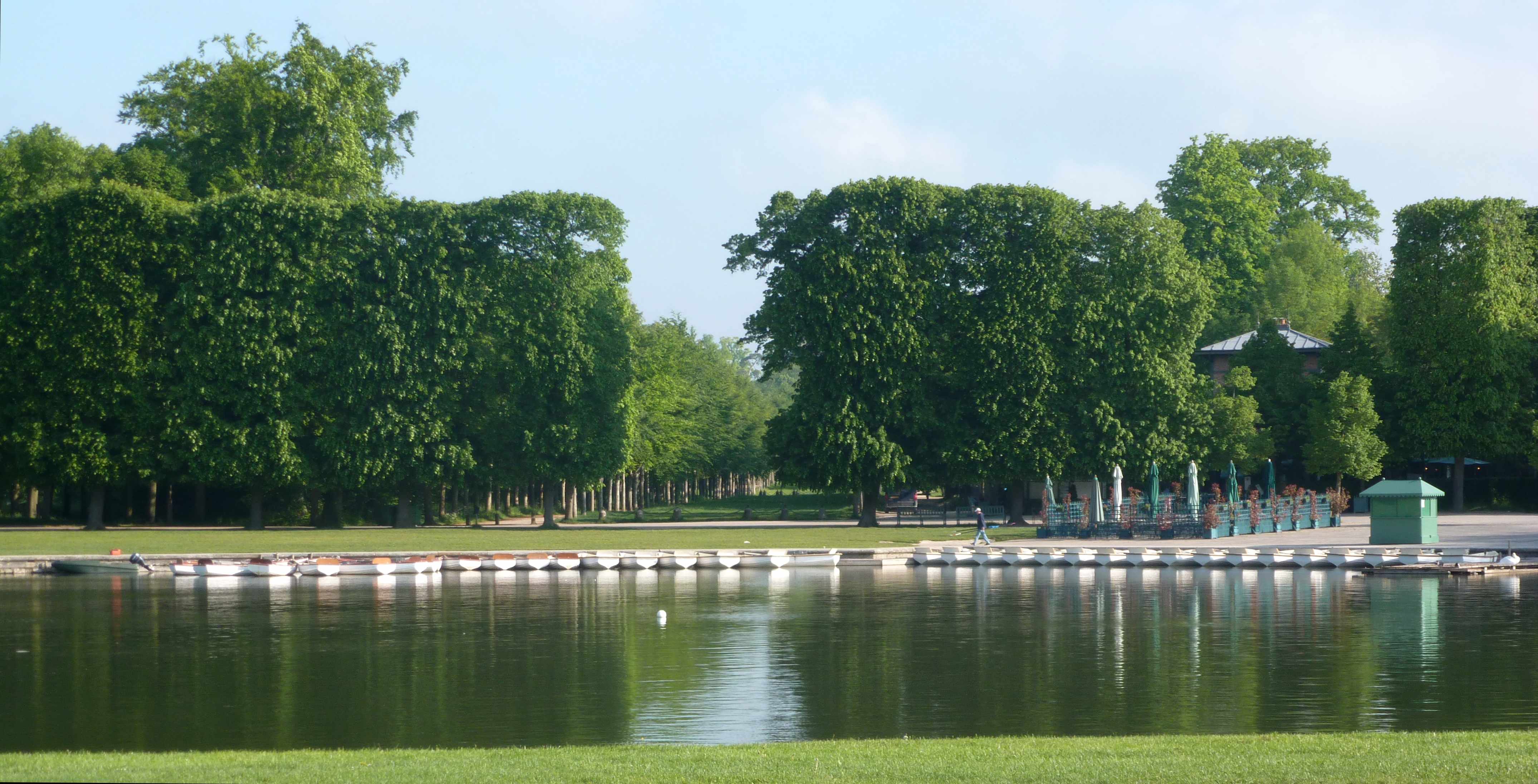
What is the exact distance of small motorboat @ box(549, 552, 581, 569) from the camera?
39.4m

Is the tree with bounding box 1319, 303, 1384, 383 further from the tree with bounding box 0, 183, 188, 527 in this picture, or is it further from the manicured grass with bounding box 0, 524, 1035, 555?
the tree with bounding box 0, 183, 188, 527

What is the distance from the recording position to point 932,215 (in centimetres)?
6116

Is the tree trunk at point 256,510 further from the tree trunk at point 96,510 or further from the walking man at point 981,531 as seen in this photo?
the walking man at point 981,531

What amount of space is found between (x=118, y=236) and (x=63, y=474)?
32.3 feet

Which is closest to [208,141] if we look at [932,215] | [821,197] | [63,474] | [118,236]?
[118,236]

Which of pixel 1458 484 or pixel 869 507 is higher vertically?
pixel 1458 484

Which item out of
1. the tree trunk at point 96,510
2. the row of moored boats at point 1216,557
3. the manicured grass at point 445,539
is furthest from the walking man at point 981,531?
the tree trunk at point 96,510

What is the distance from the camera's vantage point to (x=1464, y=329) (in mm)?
62438

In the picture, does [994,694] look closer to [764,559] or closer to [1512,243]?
[764,559]

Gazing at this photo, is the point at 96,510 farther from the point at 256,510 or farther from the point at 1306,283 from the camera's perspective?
the point at 1306,283

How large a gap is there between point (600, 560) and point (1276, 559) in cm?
1829

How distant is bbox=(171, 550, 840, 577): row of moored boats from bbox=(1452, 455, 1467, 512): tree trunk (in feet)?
117

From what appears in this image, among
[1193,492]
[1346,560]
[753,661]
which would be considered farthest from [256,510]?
[753,661]

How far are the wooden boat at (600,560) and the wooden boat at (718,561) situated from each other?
2237mm
